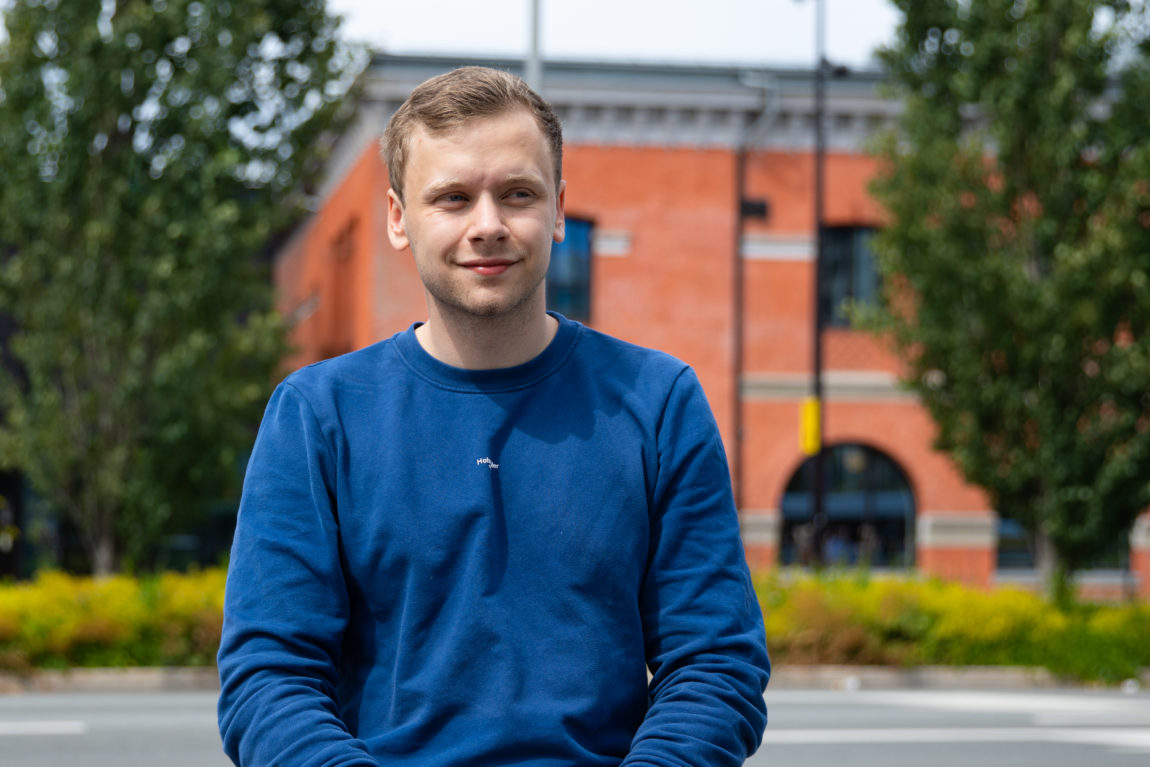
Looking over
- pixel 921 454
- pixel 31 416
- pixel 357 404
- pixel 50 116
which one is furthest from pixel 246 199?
pixel 357 404

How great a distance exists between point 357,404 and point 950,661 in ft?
49.6

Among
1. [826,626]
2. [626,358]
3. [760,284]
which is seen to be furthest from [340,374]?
[760,284]

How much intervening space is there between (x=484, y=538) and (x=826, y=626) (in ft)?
46.8

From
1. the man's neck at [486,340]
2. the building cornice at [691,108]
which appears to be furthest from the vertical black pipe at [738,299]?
the man's neck at [486,340]

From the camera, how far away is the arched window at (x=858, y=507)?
26812mm

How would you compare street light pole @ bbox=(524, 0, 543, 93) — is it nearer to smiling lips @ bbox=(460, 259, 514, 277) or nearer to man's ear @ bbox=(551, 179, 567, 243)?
man's ear @ bbox=(551, 179, 567, 243)

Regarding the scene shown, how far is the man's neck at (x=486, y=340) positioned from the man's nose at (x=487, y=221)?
0.14 m

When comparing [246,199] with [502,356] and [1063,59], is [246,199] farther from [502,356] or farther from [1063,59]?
[502,356]

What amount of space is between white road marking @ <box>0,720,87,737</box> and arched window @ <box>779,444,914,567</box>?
1746 centimetres

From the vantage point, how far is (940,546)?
26703 millimetres

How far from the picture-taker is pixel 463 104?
2141 millimetres

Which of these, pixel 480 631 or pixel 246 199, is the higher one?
pixel 246 199

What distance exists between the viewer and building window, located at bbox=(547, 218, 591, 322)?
26281mm

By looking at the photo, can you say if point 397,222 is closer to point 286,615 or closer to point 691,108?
point 286,615
